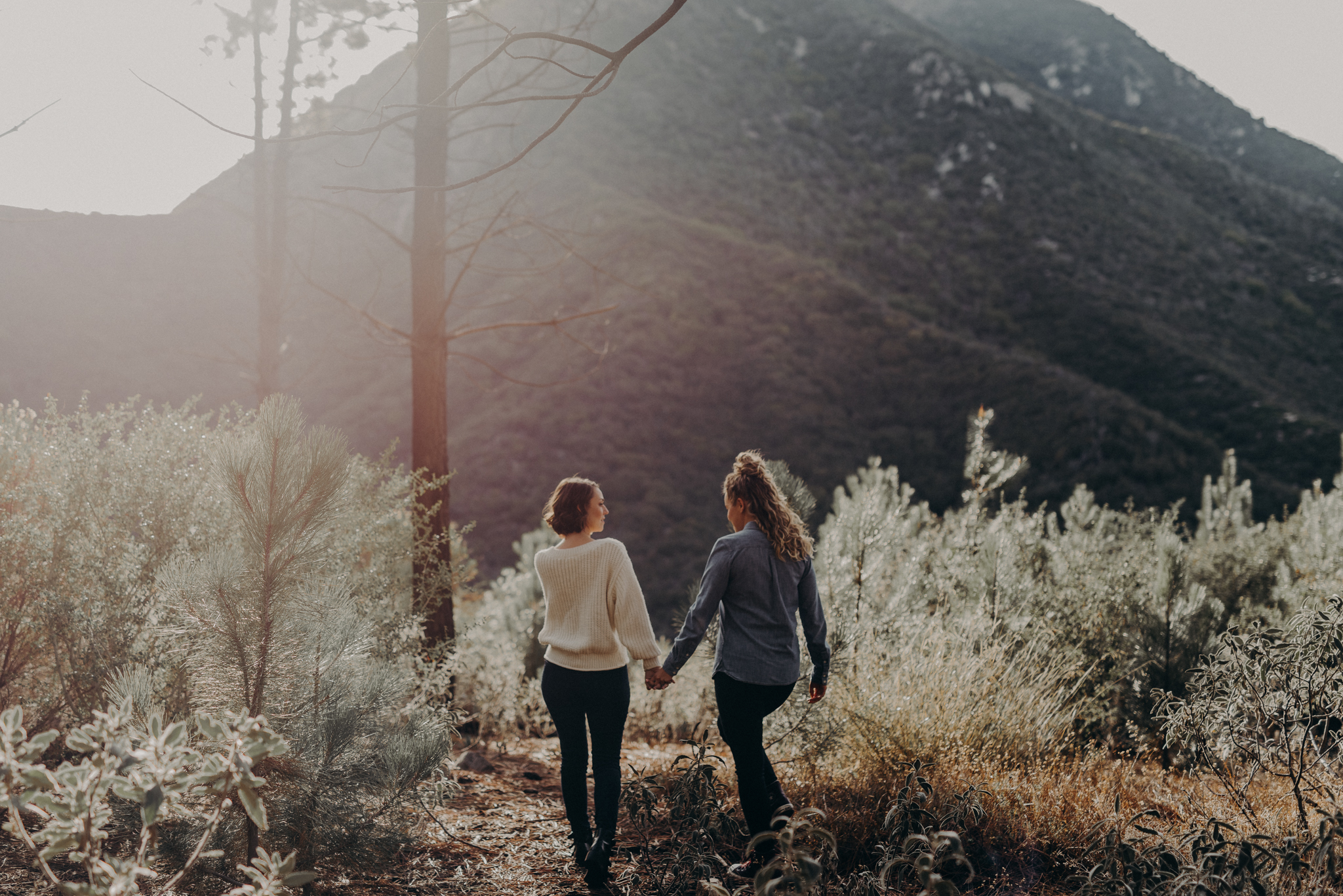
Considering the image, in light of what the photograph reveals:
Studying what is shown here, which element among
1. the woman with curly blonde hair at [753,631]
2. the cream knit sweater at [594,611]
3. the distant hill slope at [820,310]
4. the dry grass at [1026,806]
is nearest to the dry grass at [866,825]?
the dry grass at [1026,806]

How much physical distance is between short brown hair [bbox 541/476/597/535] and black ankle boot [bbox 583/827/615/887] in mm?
1228

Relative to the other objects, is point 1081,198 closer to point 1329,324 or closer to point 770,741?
point 1329,324

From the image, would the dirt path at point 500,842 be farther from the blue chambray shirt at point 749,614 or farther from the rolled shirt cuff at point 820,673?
the rolled shirt cuff at point 820,673

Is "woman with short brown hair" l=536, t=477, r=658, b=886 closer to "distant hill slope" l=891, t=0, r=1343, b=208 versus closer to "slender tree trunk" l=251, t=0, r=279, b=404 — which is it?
"slender tree trunk" l=251, t=0, r=279, b=404

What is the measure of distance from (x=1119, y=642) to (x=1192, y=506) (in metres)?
19.1

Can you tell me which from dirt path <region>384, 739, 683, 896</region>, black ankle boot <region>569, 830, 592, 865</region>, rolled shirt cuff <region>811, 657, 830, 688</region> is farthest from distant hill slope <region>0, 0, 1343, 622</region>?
rolled shirt cuff <region>811, 657, 830, 688</region>

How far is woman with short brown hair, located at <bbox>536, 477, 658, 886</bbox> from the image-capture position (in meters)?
3.00

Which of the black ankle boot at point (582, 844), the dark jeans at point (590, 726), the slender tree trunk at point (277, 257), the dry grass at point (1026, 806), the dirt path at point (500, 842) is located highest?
the slender tree trunk at point (277, 257)

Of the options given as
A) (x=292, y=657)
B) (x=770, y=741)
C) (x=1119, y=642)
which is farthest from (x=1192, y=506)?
(x=292, y=657)

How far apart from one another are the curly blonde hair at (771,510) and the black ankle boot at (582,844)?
142 cm

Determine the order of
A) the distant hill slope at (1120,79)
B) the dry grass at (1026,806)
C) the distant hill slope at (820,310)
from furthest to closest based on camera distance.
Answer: the distant hill slope at (1120,79) < the distant hill slope at (820,310) < the dry grass at (1026,806)

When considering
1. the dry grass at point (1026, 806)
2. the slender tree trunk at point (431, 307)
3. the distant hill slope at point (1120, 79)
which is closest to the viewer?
the dry grass at point (1026, 806)

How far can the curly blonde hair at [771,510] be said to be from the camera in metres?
3.01

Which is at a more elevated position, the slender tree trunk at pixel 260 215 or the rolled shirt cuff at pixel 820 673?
the slender tree trunk at pixel 260 215
